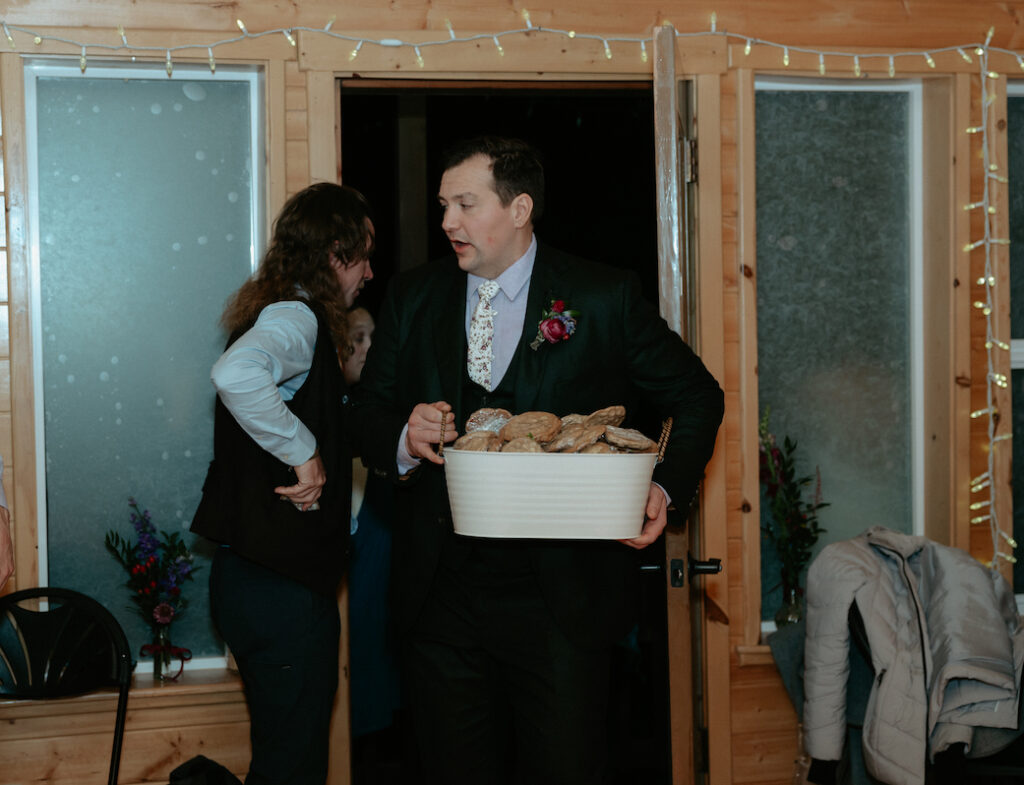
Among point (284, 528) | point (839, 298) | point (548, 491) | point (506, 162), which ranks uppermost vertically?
point (506, 162)

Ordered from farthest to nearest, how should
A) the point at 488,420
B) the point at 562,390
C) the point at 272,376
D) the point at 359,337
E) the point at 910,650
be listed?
the point at 359,337
the point at 910,650
the point at 272,376
the point at 562,390
the point at 488,420

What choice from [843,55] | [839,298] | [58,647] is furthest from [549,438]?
[843,55]

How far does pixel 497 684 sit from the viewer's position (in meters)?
2.14

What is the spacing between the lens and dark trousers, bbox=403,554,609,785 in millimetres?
2029

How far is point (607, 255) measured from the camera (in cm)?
605

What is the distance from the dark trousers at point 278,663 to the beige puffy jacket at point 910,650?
1.18 metres

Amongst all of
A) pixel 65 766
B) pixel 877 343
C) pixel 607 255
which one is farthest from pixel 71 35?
pixel 607 255

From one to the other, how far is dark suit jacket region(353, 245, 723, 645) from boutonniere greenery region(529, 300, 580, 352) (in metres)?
0.02

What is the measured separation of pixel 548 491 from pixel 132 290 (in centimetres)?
173

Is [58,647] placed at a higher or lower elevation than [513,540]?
lower

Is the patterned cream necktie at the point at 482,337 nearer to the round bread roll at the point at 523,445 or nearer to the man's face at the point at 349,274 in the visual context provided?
the round bread roll at the point at 523,445

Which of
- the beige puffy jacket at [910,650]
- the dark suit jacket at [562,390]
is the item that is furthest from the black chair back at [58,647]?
the beige puffy jacket at [910,650]

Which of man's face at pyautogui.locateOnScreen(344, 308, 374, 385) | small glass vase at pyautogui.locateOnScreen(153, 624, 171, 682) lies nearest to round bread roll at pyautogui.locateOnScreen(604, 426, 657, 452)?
small glass vase at pyautogui.locateOnScreen(153, 624, 171, 682)

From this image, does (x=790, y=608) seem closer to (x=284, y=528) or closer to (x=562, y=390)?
(x=562, y=390)
